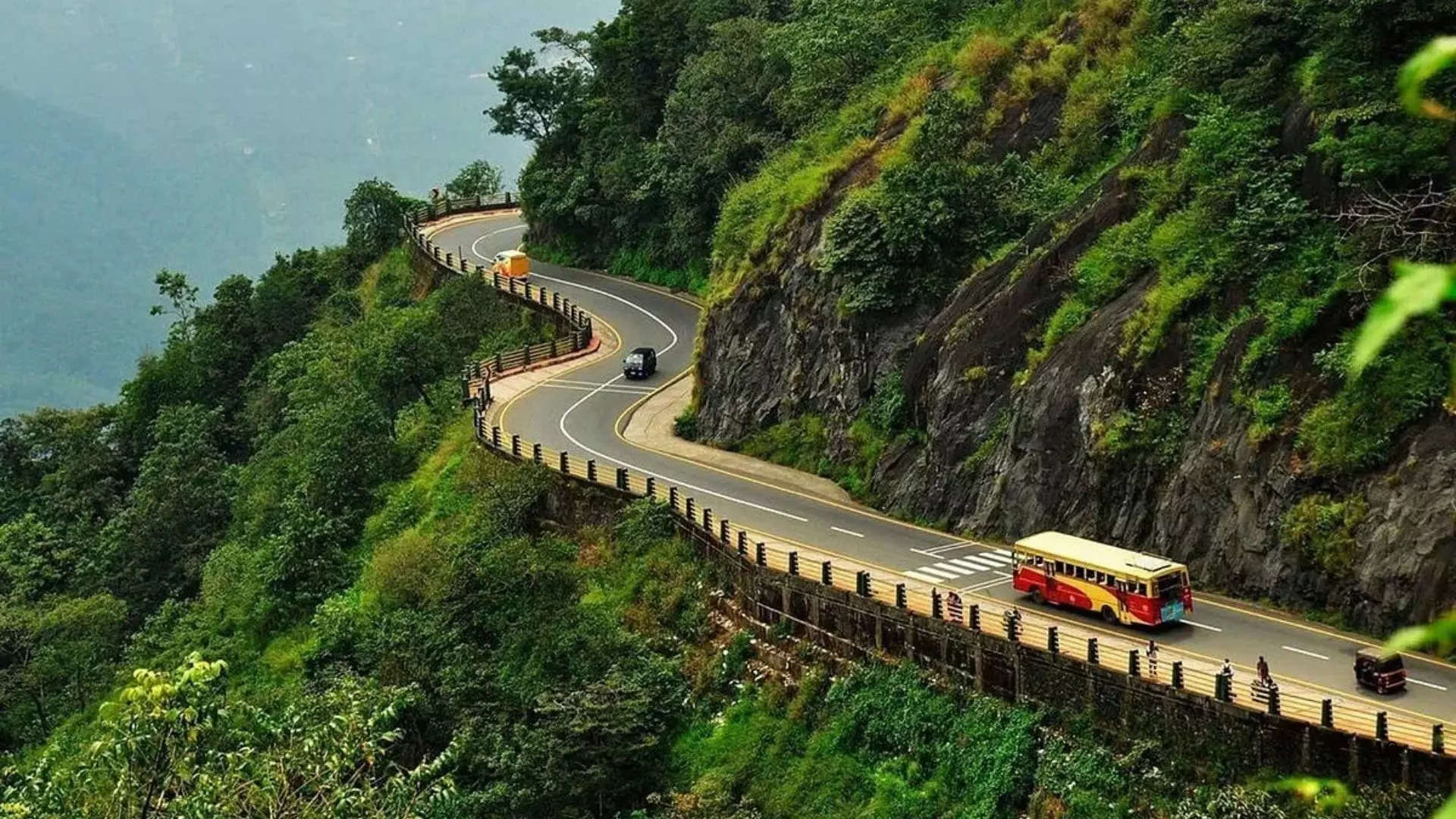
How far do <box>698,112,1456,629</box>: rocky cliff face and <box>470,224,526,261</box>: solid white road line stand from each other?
3379 centimetres

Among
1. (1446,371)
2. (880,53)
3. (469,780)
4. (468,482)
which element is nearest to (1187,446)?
(1446,371)

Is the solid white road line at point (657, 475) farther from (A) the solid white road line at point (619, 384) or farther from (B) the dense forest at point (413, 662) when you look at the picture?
(B) the dense forest at point (413, 662)

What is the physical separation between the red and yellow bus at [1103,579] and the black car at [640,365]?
26.6 metres

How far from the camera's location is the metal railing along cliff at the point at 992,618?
2134 cm

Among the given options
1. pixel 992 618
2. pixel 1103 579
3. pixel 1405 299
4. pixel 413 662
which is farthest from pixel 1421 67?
pixel 413 662

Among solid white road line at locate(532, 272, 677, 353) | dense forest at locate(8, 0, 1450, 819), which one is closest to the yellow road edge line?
dense forest at locate(8, 0, 1450, 819)

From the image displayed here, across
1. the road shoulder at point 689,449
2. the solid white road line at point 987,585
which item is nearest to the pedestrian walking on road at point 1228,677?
the solid white road line at point 987,585

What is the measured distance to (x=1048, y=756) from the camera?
78.6 feet

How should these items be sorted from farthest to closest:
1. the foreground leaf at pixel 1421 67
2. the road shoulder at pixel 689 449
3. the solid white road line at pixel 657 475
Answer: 1. the road shoulder at pixel 689 449
2. the solid white road line at pixel 657 475
3. the foreground leaf at pixel 1421 67

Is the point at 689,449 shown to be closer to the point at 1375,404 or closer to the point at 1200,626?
the point at 1200,626

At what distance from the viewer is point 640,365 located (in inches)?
2120

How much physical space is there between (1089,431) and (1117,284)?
3.51m

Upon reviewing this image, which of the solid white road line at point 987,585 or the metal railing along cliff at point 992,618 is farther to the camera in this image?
the solid white road line at point 987,585

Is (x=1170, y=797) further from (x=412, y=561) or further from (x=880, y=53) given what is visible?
(x=880, y=53)
